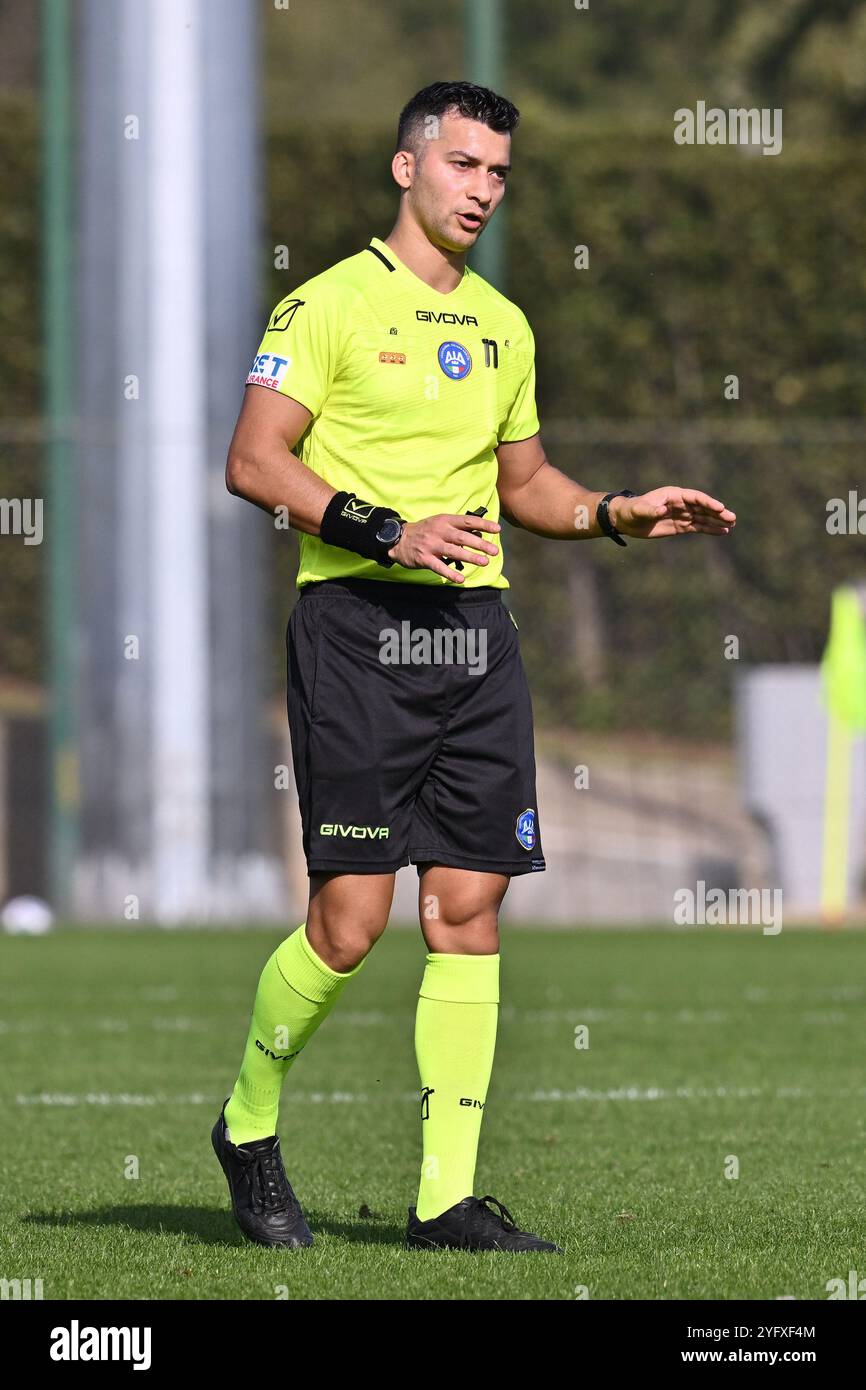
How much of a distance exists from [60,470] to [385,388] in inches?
492

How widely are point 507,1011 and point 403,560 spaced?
5734 mm


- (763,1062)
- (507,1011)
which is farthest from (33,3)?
(763,1062)

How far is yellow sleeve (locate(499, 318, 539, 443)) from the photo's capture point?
207 inches

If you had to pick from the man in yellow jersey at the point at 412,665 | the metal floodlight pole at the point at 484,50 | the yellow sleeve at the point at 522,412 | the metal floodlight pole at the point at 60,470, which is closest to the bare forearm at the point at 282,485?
the man in yellow jersey at the point at 412,665

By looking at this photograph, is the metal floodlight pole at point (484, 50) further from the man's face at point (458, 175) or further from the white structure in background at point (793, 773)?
the man's face at point (458, 175)

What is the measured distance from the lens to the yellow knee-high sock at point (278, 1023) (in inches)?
197

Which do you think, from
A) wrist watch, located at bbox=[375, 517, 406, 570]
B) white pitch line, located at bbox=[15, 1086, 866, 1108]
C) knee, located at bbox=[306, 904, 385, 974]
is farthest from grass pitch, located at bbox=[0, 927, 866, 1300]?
wrist watch, located at bbox=[375, 517, 406, 570]

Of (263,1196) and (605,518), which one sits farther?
(605,518)

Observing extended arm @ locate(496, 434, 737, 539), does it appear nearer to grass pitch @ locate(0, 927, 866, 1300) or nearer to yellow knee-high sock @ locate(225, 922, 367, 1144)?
yellow knee-high sock @ locate(225, 922, 367, 1144)

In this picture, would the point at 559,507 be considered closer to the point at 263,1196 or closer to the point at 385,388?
the point at 385,388

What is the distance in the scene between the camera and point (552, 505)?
539 centimetres

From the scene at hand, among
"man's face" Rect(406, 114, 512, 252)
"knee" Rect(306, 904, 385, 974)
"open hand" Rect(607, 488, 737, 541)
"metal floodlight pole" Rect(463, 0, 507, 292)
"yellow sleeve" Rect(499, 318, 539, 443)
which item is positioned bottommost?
"knee" Rect(306, 904, 385, 974)

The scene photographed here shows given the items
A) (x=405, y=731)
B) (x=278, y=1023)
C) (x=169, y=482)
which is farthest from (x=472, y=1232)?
(x=169, y=482)

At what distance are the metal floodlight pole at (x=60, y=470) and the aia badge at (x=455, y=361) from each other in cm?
1188
